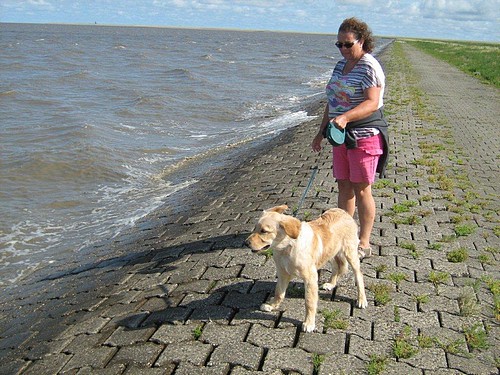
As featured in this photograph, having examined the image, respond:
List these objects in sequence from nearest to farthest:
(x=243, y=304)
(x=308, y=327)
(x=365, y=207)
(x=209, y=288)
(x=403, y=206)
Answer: (x=308, y=327) < (x=243, y=304) < (x=209, y=288) < (x=365, y=207) < (x=403, y=206)

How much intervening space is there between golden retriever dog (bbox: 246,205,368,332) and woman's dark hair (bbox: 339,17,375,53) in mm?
1518

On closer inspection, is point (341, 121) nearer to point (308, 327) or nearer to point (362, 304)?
point (362, 304)

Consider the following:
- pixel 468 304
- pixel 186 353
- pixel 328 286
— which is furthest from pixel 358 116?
pixel 186 353

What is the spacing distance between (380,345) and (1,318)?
410cm

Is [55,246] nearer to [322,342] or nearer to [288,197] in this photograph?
[288,197]

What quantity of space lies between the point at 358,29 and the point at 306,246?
6.44 feet

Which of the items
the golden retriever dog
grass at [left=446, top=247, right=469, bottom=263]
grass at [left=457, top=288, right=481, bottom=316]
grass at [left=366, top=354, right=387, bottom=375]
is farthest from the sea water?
grass at [left=457, top=288, right=481, bottom=316]

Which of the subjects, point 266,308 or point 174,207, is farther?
point 174,207

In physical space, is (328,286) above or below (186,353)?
above

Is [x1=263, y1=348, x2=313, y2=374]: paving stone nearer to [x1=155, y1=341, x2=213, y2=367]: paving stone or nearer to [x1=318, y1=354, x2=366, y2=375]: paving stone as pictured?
[x1=318, y1=354, x2=366, y2=375]: paving stone

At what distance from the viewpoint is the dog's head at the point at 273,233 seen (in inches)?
136

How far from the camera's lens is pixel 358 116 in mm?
4070

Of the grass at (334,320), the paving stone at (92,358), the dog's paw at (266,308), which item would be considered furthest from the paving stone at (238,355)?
the paving stone at (92,358)

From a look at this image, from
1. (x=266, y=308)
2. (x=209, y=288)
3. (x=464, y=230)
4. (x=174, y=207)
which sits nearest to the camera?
(x=266, y=308)
